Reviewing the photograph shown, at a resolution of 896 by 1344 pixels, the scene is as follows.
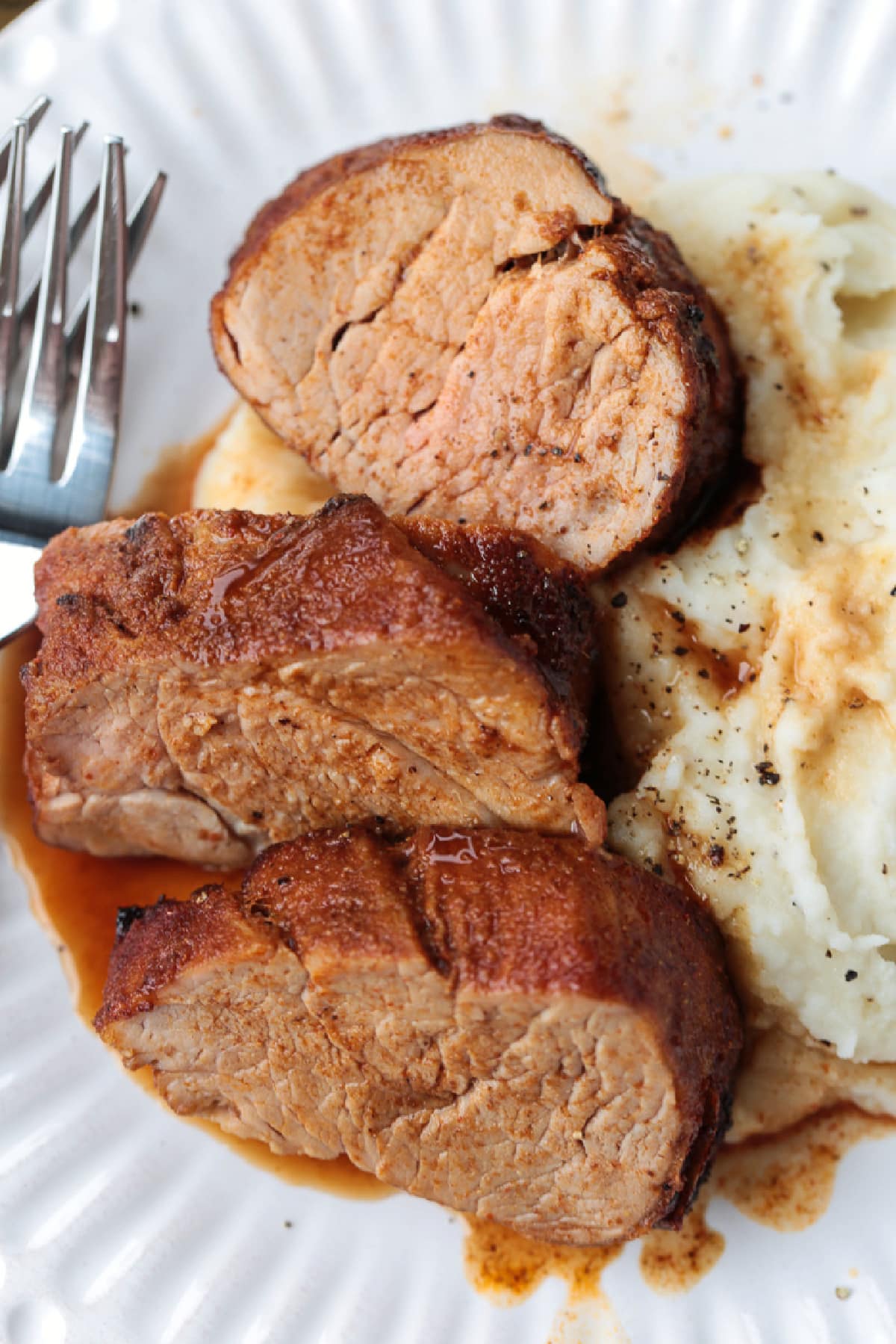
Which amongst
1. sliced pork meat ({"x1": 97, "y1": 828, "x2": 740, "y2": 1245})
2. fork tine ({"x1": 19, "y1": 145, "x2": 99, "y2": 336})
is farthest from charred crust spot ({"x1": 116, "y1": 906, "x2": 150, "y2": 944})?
fork tine ({"x1": 19, "y1": 145, "x2": 99, "y2": 336})

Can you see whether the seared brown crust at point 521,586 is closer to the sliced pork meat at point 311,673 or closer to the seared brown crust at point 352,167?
the sliced pork meat at point 311,673

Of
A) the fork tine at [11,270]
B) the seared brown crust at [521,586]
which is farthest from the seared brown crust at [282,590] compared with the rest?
the fork tine at [11,270]

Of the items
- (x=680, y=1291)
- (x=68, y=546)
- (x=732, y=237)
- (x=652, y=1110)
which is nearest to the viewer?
(x=652, y=1110)

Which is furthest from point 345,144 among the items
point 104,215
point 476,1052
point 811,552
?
point 476,1052

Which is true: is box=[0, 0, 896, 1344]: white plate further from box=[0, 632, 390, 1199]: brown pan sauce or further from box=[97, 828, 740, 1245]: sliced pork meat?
box=[97, 828, 740, 1245]: sliced pork meat

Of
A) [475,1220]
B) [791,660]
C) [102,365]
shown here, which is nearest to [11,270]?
[102,365]

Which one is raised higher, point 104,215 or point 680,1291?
point 104,215

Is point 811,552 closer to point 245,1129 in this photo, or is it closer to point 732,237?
point 732,237
